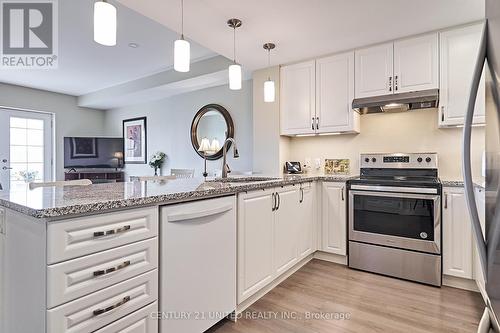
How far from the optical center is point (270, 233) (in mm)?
2133

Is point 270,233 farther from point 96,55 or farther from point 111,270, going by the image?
point 96,55

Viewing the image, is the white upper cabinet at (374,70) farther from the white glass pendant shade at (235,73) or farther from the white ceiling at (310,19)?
the white glass pendant shade at (235,73)

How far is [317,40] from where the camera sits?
109 inches

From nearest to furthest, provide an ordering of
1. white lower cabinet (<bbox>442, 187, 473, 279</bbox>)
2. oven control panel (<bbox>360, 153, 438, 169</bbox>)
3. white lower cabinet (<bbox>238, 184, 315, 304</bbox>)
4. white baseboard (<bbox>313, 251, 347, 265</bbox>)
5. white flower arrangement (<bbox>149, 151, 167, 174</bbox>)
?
white lower cabinet (<bbox>238, 184, 315, 304</bbox>)
white lower cabinet (<bbox>442, 187, 473, 279</bbox>)
oven control panel (<bbox>360, 153, 438, 169</bbox>)
white baseboard (<bbox>313, 251, 347, 265</bbox>)
white flower arrangement (<bbox>149, 151, 167, 174</bbox>)

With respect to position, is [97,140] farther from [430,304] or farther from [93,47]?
[430,304]

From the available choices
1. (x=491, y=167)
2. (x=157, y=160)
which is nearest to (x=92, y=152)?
(x=157, y=160)

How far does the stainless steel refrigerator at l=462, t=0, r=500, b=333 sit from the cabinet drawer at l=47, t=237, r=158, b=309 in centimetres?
123

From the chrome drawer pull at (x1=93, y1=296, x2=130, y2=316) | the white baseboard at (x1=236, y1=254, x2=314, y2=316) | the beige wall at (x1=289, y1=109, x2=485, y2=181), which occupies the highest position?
the beige wall at (x1=289, y1=109, x2=485, y2=181)

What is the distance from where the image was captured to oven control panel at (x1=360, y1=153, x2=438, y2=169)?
9.00ft

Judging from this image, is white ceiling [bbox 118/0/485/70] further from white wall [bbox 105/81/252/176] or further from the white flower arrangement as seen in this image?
the white flower arrangement

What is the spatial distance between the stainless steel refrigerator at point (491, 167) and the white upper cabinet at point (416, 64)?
205cm

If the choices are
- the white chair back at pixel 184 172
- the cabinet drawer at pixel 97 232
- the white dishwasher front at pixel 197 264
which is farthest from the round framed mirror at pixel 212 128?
the cabinet drawer at pixel 97 232

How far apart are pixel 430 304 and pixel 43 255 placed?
2465mm

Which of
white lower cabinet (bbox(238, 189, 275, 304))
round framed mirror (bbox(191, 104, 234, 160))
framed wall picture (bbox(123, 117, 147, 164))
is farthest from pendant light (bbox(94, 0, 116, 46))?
framed wall picture (bbox(123, 117, 147, 164))
